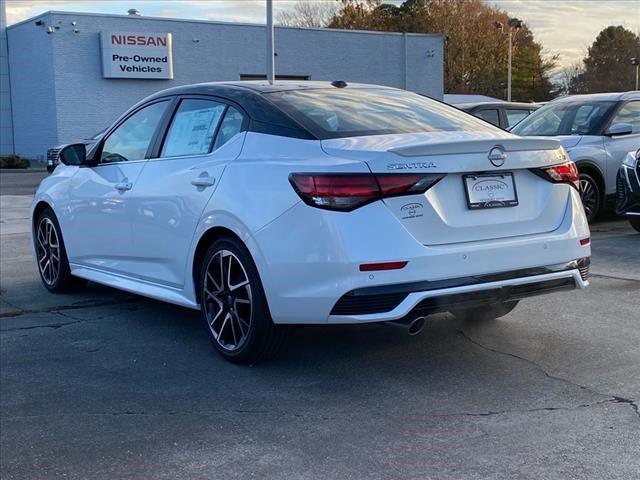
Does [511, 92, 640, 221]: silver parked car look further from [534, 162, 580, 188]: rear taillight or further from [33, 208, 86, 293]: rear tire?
[33, 208, 86, 293]: rear tire

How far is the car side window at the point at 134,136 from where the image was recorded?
19.4 ft

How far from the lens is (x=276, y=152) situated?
15.0 feet

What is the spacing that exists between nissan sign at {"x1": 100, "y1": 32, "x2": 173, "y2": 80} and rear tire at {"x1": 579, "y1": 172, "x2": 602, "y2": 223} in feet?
83.6

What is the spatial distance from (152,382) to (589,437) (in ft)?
7.90

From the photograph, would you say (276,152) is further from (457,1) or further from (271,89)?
(457,1)

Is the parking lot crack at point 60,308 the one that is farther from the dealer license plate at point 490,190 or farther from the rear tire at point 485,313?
the dealer license plate at point 490,190

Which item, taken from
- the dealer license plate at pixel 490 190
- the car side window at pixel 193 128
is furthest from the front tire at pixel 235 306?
the dealer license plate at pixel 490 190

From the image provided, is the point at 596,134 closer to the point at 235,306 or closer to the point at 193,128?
Answer: the point at 193,128

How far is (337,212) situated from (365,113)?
3.60ft

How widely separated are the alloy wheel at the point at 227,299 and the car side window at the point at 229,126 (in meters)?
0.73

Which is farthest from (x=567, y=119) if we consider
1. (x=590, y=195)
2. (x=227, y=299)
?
(x=227, y=299)

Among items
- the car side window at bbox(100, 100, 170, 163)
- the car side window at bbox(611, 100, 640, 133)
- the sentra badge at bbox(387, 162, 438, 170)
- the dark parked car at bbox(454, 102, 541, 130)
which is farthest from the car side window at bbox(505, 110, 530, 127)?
the sentra badge at bbox(387, 162, 438, 170)

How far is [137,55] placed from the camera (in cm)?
3294

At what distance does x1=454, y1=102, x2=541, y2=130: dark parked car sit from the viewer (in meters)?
14.4
